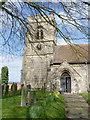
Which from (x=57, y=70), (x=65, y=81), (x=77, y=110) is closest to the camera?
(x=77, y=110)

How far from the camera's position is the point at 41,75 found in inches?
778

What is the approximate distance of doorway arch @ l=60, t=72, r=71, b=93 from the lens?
17.4 m

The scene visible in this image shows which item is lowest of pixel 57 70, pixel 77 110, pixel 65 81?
pixel 77 110

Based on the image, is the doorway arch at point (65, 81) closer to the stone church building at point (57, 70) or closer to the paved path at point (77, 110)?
the stone church building at point (57, 70)

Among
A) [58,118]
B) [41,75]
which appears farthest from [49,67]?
[58,118]

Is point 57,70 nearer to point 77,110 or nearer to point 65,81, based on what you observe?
point 65,81

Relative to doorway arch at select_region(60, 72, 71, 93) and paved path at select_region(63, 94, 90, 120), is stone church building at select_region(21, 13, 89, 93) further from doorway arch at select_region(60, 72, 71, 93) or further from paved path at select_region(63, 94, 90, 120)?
paved path at select_region(63, 94, 90, 120)

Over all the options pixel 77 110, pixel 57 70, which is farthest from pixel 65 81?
pixel 77 110

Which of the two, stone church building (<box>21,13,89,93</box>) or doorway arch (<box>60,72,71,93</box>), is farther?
doorway arch (<box>60,72,71,93</box>)

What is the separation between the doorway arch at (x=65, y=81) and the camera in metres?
17.4

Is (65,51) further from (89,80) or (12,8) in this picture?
(12,8)

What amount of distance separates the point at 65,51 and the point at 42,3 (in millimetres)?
16562

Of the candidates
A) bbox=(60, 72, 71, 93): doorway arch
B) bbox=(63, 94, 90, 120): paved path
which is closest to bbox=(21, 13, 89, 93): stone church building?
bbox=(60, 72, 71, 93): doorway arch

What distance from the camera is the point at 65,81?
1773 cm
